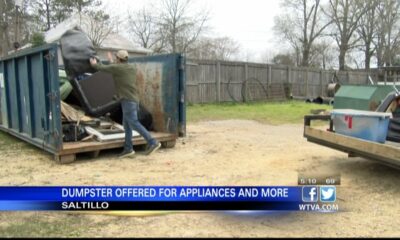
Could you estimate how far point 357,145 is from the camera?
200 inches

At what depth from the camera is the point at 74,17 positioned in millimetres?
24047

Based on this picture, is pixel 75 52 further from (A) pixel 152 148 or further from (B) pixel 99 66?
(A) pixel 152 148

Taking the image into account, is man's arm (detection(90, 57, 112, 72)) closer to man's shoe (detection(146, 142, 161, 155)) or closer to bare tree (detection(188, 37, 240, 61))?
man's shoe (detection(146, 142, 161, 155))

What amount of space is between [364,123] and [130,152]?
3.48m

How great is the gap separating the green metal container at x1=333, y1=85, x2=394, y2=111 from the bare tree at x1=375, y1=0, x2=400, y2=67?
95.7 ft

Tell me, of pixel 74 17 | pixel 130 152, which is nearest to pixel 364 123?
pixel 130 152

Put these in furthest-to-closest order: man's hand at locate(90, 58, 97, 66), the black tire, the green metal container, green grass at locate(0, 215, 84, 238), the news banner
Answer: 1. the green metal container
2. the black tire
3. man's hand at locate(90, 58, 97, 66)
4. the news banner
5. green grass at locate(0, 215, 84, 238)

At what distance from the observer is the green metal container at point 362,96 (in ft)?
27.2

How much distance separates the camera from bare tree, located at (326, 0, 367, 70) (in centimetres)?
3478

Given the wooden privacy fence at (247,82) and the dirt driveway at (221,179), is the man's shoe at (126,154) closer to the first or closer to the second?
the dirt driveway at (221,179)

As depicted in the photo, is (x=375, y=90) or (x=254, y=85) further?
(x=254, y=85)

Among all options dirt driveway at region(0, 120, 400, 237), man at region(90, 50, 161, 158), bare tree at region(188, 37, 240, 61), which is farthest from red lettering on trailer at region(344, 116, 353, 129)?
bare tree at region(188, 37, 240, 61)

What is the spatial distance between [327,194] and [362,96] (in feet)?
18.0

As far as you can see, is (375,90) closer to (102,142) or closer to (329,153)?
(329,153)
